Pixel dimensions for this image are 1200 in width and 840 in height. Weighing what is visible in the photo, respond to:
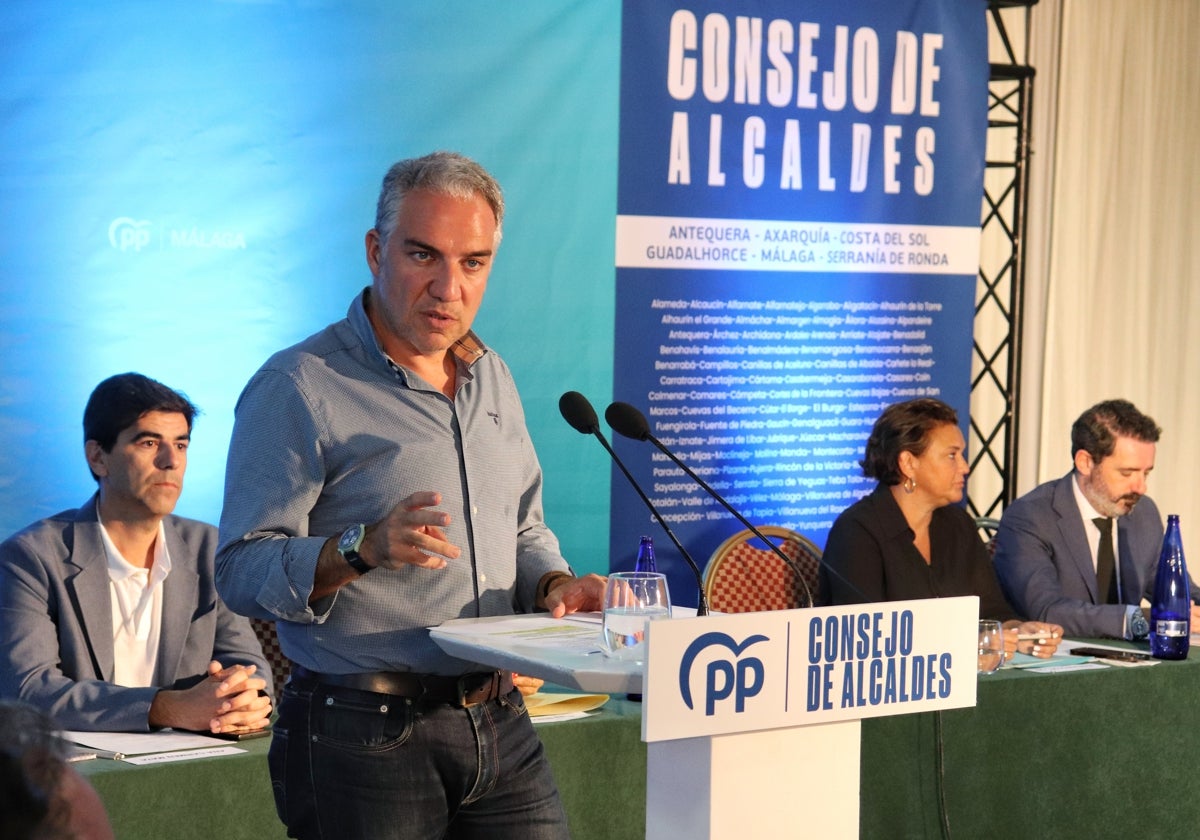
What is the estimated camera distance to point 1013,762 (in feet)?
10.6

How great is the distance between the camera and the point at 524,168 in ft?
14.7

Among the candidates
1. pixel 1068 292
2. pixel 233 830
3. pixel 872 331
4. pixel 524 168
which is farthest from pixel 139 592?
pixel 1068 292

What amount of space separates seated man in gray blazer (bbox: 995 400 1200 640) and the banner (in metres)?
1.02

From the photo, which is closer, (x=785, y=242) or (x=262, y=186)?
(x=262, y=186)

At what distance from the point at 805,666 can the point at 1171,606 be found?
2189mm

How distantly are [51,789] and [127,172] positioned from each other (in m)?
3.52

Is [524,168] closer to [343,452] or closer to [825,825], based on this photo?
[343,452]

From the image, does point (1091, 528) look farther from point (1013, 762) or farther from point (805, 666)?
point (805, 666)

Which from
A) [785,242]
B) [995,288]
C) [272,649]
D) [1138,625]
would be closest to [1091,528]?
[1138,625]

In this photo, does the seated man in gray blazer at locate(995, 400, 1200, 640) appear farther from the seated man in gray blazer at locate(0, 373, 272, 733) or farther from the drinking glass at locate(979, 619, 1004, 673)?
the seated man in gray blazer at locate(0, 373, 272, 733)

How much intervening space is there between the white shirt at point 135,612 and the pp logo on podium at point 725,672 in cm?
163

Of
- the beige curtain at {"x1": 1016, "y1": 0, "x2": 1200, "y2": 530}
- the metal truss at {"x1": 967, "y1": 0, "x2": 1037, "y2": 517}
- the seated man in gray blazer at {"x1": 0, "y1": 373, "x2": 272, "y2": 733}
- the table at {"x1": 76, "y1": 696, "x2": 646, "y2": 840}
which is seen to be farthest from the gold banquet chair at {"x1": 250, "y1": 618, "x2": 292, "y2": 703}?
the beige curtain at {"x1": 1016, "y1": 0, "x2": 1200, "y2": 530}

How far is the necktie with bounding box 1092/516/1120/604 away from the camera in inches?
164

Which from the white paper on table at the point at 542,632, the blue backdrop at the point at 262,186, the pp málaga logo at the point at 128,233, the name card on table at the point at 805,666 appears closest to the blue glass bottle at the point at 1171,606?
the blue backdrop at the point at 262,186
